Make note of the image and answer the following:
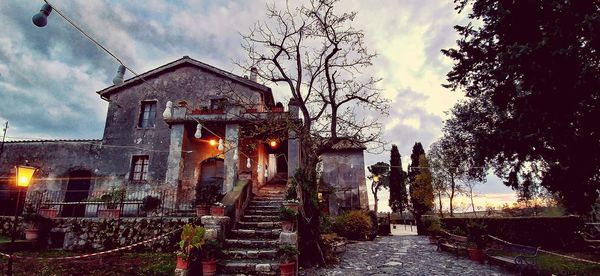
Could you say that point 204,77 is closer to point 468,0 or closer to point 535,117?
point 468,0

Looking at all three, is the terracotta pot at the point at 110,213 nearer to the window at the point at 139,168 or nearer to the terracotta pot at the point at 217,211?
the terracotta pot at the point at 217,211

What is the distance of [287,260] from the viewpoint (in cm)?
698

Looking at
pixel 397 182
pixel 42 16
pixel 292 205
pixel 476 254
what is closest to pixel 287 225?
pixel 292 205

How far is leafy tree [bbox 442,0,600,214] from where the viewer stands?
7512mm

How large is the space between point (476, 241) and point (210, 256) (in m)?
8.99

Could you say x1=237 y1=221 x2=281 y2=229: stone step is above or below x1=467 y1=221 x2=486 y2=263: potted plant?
above

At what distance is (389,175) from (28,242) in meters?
31.3

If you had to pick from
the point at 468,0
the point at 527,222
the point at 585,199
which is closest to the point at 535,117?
the point at 585,199

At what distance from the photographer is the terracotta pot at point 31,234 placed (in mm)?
10203

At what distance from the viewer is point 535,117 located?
845 centimetres

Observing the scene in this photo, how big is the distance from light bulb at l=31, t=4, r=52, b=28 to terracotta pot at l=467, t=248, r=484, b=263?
13200 mm

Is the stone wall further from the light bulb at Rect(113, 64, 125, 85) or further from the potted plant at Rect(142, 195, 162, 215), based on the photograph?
the light bulb at Rect(113, 64, 125, 85)

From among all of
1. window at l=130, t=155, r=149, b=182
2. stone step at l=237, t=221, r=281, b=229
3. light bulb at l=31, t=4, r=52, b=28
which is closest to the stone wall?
stone step at l=237, t=221, r=281, b=229

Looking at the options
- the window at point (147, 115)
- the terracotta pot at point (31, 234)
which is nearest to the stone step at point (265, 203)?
the terracotta pot at point (31, 234)
